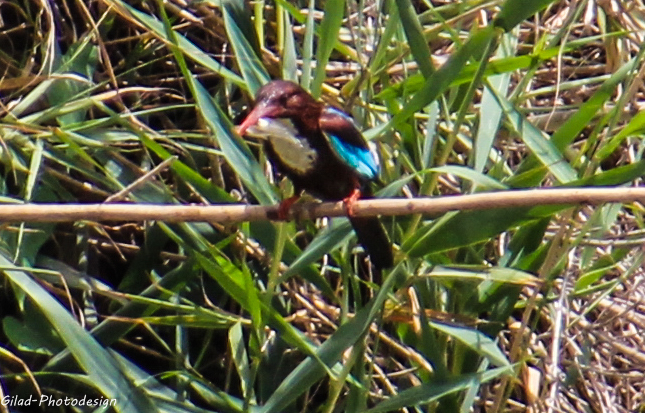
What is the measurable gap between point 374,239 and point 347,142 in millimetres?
234

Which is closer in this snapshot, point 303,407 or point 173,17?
point 303,407

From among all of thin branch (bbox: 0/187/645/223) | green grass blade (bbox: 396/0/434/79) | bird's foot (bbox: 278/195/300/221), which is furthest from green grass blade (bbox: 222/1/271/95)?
thin branch (bbox: 0/187/645/223)

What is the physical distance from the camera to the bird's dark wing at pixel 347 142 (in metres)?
2.54

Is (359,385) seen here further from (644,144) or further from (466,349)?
(644,144)

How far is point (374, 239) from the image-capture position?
98.3 inches

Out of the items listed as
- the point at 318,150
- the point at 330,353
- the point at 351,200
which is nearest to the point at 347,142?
the point at 318,150

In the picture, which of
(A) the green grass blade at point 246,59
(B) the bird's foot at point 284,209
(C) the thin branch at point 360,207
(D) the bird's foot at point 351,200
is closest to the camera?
(C) the thin branch at point 360,207

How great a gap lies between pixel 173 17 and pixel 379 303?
3.59ft

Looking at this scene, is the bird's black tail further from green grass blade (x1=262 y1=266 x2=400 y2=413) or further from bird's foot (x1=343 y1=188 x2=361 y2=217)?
green grass blade (x1=262 y1=266 x2=400 y2=413)

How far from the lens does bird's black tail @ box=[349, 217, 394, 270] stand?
8.09 feet

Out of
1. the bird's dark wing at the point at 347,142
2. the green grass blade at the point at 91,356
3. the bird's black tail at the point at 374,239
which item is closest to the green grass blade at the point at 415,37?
the bird's dark wing at the point at 347,142

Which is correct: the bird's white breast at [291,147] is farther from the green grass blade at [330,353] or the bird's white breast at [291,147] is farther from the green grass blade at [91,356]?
the green grass blade at [91,356]

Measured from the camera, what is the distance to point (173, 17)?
9.80 ft

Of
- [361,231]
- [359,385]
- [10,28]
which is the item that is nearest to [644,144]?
[361,231]
